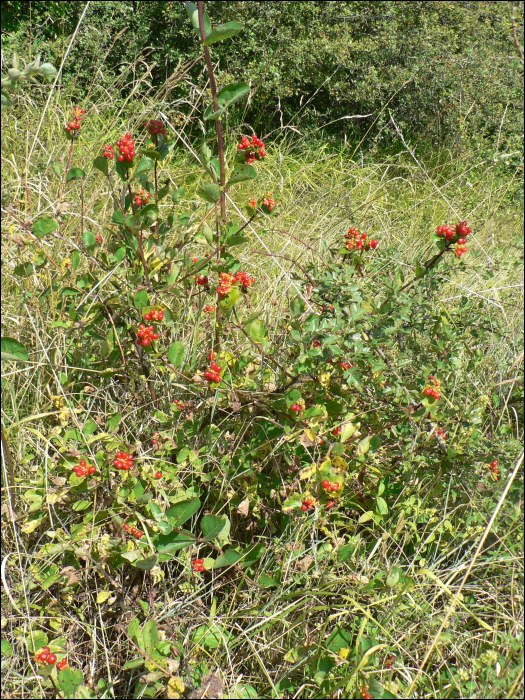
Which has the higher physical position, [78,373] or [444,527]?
[78,373]

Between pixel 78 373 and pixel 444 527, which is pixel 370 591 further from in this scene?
pixel 78 373

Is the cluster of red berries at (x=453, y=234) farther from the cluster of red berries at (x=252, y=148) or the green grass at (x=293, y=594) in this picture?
the cluster of red berries at (x=252, y=148)

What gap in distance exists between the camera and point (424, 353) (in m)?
1.66

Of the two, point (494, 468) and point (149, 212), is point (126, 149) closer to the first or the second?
point (149, 212)

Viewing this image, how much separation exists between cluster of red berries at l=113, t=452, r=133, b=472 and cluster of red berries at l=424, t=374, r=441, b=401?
2.36 feet

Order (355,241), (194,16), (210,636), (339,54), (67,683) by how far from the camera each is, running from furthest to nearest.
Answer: (339,54) → (355,241) → (210,636) → (194,16) → (67,683)

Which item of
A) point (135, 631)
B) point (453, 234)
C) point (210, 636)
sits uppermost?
point (453, 234)

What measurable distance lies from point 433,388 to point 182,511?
2.15 ft

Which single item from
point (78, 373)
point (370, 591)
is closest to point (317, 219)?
point (78, 373)

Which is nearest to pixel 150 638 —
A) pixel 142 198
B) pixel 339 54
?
pixel 142 198

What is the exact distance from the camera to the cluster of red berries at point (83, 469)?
1.34 metres

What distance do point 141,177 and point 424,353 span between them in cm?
90

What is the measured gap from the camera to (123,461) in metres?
1.36

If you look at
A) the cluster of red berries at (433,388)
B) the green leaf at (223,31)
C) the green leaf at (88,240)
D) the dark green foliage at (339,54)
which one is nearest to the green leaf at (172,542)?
the cluster of red berries at (433,388)
